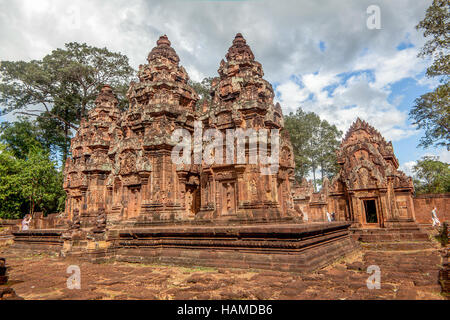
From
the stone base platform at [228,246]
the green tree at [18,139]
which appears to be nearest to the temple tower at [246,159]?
the stone base platform at [228,246]

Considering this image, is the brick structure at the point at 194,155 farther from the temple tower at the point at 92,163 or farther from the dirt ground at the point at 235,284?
the dirt ground at the point at 235,284

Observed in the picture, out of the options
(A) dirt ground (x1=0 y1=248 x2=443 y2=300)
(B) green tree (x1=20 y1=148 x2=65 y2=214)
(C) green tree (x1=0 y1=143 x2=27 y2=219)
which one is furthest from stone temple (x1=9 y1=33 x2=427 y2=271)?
(C) green tree (x1=0 y1=143 x2=27 y2=219)

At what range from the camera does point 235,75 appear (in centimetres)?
1135

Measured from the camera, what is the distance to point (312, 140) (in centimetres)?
3419

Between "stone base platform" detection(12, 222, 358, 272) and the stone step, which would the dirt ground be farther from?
the stone step

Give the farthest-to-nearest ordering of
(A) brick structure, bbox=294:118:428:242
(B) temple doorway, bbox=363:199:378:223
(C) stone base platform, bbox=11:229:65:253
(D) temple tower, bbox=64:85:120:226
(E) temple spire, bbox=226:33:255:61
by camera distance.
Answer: (B) temple doorway, bbox=363:199:378:223
(D) temple tower, bbox=64:85:120:226
(A) brick structure, bbox=294:118:428:242
(E) temple spire, bbox=226:33:255:61
(C) stone base platform, bbox=11:229:65:253

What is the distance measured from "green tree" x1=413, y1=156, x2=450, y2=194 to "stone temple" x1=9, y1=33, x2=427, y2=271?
21.7 metres

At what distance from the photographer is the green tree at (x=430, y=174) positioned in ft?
103

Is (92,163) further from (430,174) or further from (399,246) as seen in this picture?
(430,174)

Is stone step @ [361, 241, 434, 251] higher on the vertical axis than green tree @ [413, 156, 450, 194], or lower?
lower

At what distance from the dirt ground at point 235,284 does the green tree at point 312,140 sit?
89.4ft

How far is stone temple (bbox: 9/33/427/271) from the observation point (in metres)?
7.11
